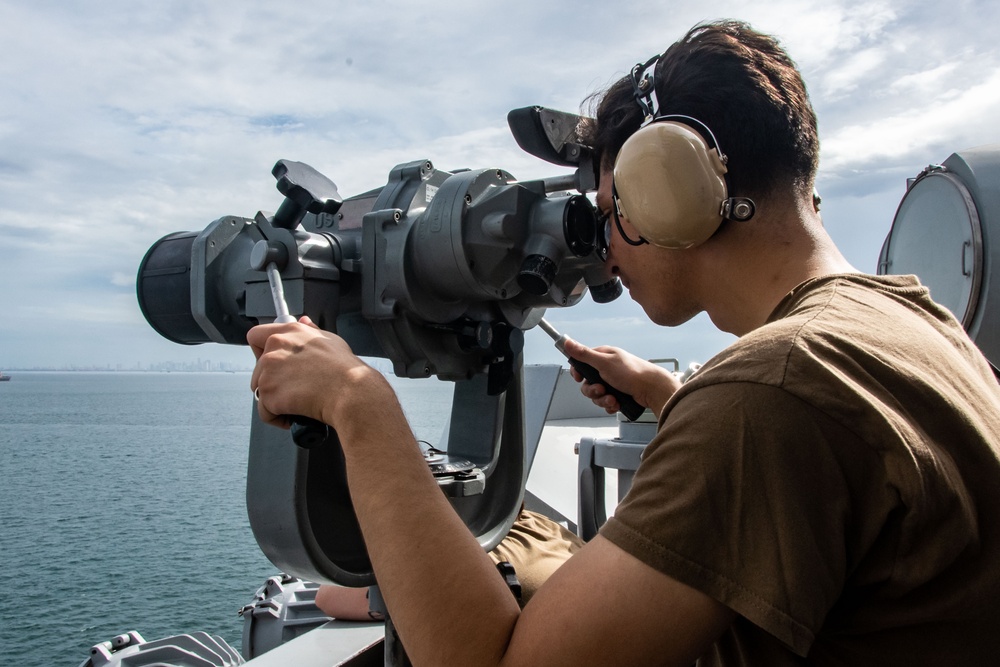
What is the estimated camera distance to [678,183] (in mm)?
1151

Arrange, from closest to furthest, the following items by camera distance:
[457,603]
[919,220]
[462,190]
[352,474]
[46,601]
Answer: [457,603]
[352,474]
[462,190]
[919,220]
[46,601]

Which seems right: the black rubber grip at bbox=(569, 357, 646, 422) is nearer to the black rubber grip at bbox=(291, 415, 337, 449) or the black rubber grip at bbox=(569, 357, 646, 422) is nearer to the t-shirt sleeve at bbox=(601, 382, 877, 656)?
the black rubber grip at bbox=(291, 415, 337, 449)

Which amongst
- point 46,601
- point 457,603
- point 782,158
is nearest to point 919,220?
point 782,158

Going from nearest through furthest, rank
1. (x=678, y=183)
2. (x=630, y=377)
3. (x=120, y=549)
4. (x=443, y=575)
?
(x=443, y=575) < (x=678, y=183) < (x=630, y=377) < (x=120, y=549)

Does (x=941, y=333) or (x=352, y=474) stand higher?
(x=941, y=333)

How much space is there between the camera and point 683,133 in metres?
1.16

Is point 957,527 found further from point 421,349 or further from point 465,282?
point 421,349

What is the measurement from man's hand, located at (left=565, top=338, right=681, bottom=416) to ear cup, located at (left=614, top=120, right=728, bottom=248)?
2.24 feet

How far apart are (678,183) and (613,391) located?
83 centimetres

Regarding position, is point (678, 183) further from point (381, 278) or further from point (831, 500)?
point (381, 278)

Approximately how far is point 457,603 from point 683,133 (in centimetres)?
75

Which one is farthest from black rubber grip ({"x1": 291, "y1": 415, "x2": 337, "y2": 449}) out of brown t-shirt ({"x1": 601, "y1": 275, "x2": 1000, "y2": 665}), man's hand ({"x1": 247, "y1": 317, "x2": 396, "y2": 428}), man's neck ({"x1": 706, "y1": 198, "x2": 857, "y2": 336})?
man's neck ({"x1": 706, "y1": 198, "x2": 857, "y2": 336})

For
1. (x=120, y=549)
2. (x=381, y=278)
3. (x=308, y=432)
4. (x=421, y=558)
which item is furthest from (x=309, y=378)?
(x=120, y=549)

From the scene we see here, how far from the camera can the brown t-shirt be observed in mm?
764
